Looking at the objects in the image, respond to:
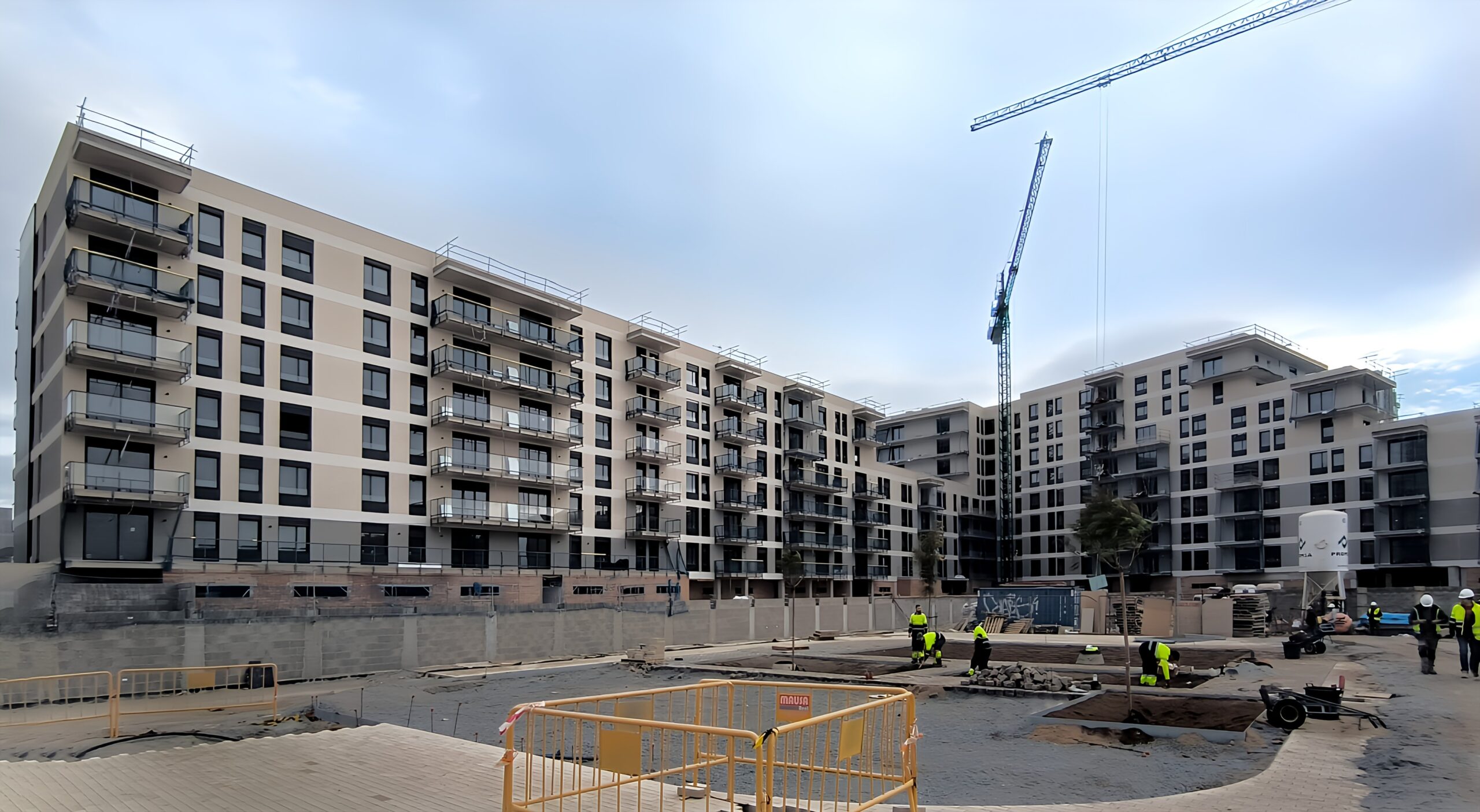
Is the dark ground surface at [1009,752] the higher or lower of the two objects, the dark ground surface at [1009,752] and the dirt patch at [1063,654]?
the higher

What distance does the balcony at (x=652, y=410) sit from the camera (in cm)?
6150

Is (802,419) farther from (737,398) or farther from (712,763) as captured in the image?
(712,763)

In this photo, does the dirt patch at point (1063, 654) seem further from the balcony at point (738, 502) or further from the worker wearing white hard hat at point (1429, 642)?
the balcony at point (738, 502)

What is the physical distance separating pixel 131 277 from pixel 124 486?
8.15m

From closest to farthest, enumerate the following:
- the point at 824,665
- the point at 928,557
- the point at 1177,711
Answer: the point at 1177,711 < the point at 824,665 < the point at 928,557

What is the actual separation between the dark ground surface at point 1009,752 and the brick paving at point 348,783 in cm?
64

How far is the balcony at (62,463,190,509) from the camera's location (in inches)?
1340

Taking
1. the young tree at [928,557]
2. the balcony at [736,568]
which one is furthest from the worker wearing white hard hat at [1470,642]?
the young tree at [928,557]

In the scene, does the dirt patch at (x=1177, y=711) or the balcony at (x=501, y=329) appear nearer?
the dirt patch at (x=1177, y=711)

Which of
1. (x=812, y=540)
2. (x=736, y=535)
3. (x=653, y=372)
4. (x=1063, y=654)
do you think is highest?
(x=653, y=372)

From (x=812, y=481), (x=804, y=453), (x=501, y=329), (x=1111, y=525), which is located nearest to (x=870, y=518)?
(x=812, y=481)

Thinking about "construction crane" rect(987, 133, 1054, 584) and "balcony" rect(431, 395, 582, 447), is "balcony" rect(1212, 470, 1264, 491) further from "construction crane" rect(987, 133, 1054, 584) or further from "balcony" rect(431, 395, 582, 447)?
"balcony" rect(431, 395, 582, 447)

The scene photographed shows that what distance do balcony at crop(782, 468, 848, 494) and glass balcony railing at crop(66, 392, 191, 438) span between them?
4859 cm

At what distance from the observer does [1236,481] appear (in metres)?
81.4
